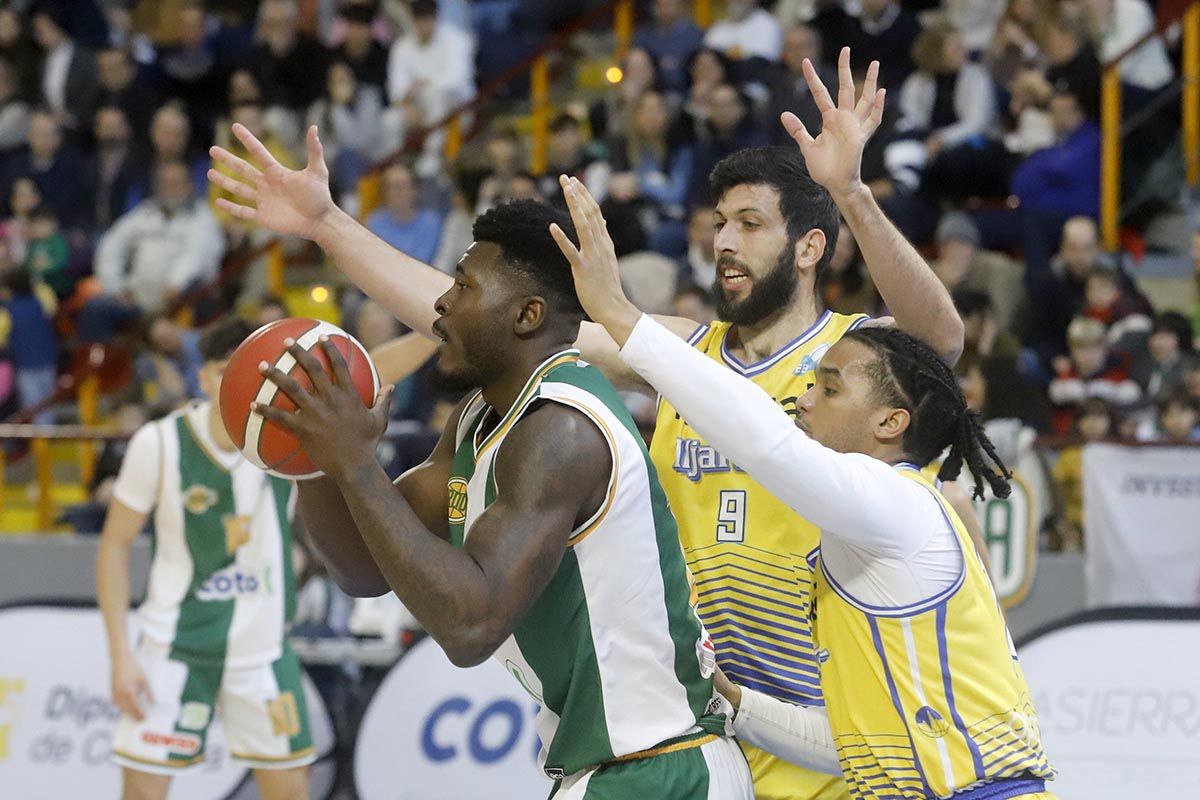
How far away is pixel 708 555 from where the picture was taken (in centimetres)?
405

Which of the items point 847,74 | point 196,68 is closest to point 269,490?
point 847,74

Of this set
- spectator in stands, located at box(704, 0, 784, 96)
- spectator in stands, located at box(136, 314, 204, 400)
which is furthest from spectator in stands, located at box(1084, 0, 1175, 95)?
spectator in stands, located at box(136, 314, 204, 400)

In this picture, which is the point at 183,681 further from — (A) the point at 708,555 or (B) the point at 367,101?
(B) the point at 367,101

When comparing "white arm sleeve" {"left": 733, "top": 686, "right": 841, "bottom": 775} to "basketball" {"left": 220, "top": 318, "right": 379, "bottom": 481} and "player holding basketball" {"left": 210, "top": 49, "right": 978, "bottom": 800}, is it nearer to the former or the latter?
"player holding basketball" {"left": 210, "top": 49, "right": 978, "bottom": 800}

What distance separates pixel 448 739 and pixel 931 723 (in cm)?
432

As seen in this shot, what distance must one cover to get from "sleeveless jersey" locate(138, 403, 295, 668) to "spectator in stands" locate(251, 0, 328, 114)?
7.75 meters

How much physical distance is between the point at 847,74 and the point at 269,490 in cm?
371

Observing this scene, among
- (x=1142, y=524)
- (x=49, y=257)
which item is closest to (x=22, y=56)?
(x=49, y=257)

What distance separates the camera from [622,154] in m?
11.7

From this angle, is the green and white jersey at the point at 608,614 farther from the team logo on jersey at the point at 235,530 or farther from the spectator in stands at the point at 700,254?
the spectator in stands at the point at 700,254

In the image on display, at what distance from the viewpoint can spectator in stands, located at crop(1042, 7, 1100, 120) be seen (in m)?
10.8

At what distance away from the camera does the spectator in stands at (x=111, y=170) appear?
44.9 ft

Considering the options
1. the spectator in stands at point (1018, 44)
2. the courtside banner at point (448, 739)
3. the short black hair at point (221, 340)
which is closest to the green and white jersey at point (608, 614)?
the short black hair at point (221, 340)

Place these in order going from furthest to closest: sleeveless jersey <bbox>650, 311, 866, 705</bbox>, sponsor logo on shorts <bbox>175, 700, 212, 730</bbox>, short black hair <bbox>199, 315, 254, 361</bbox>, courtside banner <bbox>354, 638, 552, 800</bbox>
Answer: courtside banner <bbox>354, 638, 552, 800</bbox> < sponsor logo on shorts <bbox>175, 700, 212, 730</bbox> < short black hair <bbox>199, 315, 254, 361</bbox> < sleeveless jersey <bbox>650, 311, 866, 705</bbox>
